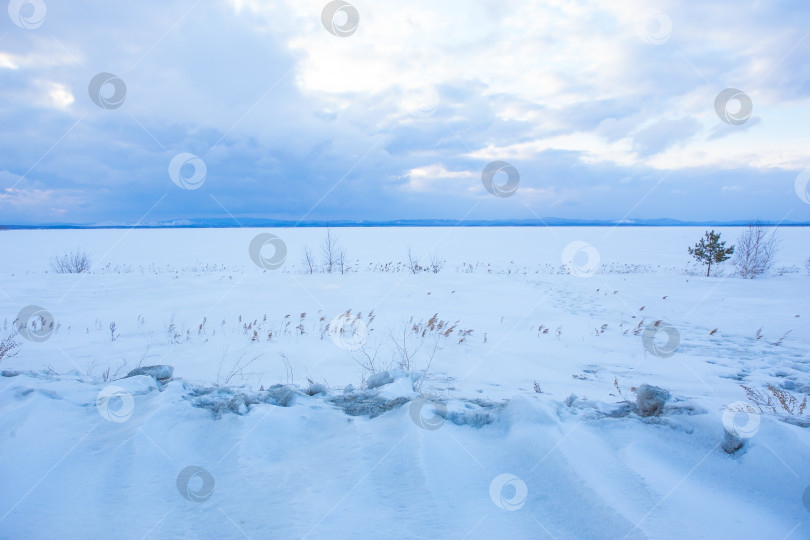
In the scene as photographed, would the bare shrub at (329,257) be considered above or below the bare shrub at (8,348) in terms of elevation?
above

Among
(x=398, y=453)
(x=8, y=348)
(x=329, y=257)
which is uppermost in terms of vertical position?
(x=329, y=257)

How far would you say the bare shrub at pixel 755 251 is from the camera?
55.4ft

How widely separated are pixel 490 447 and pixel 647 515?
0.86m

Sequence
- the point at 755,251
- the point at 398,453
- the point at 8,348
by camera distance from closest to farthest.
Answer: the point at 398,453
the point at 8,348
the point at 755,251

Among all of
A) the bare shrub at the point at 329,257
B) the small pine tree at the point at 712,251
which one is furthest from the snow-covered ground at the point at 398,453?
the small pine tree at the point at 712,251

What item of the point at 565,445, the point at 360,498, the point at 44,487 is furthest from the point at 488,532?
the point at 44,487

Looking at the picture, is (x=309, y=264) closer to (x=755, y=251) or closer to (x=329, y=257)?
(x=329, y=257)

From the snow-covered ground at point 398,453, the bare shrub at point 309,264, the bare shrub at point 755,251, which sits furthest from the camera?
the bare shrub at point 755,251

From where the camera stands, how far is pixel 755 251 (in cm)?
1680

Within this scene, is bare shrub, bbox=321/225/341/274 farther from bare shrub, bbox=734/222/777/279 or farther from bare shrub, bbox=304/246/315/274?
bare shrub, bbox=734/222/777/279

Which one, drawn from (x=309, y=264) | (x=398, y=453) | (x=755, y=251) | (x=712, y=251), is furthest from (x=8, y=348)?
(x=755, y=251)

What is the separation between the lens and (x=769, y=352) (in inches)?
245

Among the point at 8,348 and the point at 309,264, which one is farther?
the point at 309,264

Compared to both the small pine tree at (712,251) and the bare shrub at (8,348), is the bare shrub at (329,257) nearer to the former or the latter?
the bare shrub at (8,348)
